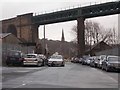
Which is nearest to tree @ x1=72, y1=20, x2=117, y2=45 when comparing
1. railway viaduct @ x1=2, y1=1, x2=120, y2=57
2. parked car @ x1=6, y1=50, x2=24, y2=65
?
railway viaduct @ x1=2, y1=1, x2=120, y2=57

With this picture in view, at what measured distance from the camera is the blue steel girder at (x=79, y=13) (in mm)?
65106

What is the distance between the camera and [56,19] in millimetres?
73562

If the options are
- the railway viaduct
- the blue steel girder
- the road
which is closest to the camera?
the road

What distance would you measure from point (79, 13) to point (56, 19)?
267 inches

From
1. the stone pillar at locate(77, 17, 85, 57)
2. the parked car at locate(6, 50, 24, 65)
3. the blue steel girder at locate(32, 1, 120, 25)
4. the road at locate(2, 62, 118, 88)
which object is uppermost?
the blue steel girder at locate(32, 1, 120, 25)

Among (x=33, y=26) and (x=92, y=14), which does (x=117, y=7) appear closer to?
(x=92, y=14)

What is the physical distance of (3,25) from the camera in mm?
85750

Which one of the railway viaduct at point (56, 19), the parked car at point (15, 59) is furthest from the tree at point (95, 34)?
the parked car at point (15, 59)

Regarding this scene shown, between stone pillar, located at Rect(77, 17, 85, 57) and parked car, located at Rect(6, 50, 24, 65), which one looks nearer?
parked car, located at Rect(6, 50, 24, 65)

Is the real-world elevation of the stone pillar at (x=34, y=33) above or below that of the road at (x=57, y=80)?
above

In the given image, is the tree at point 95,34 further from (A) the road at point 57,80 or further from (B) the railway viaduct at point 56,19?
(A) the road at point 57,80

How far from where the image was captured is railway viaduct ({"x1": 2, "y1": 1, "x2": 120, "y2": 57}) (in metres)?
66.4

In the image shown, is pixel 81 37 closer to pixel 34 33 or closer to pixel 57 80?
pixel 34 33

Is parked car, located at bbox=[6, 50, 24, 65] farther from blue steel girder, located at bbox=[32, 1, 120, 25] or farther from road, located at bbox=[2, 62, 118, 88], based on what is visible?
blue steel girder, located at bbox=[32, 1, 120, 25]
